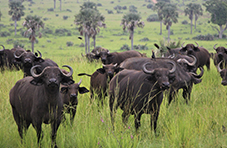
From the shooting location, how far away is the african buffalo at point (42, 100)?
14.4 ft

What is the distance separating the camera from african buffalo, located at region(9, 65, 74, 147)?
4.38m

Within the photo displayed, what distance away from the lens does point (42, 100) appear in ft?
15.0

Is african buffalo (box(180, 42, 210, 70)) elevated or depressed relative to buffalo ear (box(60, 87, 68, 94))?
elevated

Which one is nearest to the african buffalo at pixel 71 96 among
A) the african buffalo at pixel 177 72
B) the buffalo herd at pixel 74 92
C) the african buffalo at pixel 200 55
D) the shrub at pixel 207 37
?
the buffalo herd at pixel 74 92

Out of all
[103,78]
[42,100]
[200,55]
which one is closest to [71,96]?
[42,100]

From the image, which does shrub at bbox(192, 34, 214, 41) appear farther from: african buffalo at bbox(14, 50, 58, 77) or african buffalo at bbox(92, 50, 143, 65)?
african buffalo at bbox(14, 50, 58, 77)

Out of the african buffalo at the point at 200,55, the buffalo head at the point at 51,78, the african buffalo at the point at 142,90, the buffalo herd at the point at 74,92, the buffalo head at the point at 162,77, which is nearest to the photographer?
the buffalo head at the point at 51,78

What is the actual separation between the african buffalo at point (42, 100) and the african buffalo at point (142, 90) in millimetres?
1121

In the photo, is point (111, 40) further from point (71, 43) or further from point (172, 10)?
point (172, 10)

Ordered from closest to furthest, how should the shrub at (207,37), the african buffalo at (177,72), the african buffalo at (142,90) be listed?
1. the african buffalo at (142,90)
2. the african buffalo at (177,72)
3. the shrub at (207,37)

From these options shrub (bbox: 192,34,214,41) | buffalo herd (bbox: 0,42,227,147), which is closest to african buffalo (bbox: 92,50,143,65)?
buffalo herd (bbox: 0,42,227,147)

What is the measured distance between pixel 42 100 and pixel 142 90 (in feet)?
6.88

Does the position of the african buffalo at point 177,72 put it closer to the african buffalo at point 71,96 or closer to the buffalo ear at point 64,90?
the african buffalo at point 71,96

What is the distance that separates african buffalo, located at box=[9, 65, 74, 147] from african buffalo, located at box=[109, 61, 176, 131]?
112cm
